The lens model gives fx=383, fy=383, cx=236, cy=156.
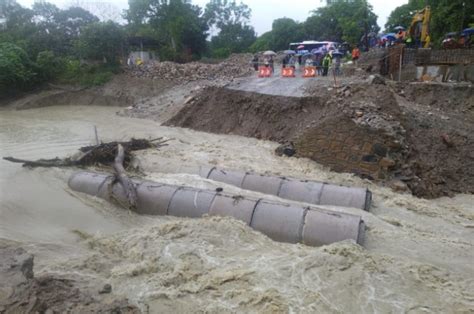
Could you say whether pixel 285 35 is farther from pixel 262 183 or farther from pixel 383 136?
pixel 262 183

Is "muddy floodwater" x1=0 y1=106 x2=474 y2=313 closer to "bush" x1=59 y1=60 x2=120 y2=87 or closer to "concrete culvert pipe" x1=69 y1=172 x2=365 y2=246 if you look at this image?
"concrete culvert pipe" x1=69 y1=172 x2=365 y2=246

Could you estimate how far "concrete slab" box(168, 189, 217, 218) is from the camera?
30.2 feet

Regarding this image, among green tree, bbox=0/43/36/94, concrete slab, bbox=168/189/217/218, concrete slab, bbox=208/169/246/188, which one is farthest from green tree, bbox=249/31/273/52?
concrete slab, bbox=168/189/217/218

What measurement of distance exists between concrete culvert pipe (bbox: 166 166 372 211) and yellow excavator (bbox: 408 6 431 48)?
17634 millimetres

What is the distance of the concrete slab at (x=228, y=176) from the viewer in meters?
11.3

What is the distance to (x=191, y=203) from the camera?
30.7 ft

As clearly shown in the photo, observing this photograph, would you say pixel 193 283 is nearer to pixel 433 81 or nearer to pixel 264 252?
pixel 264 252

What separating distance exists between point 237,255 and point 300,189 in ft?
11.6

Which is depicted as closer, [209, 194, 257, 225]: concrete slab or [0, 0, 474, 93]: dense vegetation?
[209, 194, 257, 225]: concrete slab

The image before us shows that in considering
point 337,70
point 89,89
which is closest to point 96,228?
point 337,70

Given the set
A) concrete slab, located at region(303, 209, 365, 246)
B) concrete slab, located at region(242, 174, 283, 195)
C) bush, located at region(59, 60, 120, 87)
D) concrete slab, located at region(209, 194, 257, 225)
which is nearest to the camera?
concrete slab, located at region(303, 209, 365, 246)

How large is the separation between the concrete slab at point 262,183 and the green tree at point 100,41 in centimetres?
2631

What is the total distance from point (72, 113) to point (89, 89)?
5.21 meters

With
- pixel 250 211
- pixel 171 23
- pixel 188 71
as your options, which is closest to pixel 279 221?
pixel 250 211
